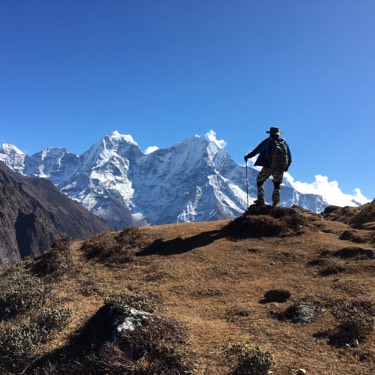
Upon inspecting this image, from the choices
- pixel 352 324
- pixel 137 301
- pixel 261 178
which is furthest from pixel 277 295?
pixel 261 178

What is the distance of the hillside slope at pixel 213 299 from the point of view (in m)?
9.02

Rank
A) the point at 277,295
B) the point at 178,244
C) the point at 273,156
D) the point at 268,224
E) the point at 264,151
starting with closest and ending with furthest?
the point at 277,295
the point at 178,244
the point at 268,224
the point at 273,156
the point at 264,151

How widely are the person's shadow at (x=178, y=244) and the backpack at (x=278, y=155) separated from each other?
5.32m

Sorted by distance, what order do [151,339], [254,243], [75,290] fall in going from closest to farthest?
[151,339], [75,290], [254,243]

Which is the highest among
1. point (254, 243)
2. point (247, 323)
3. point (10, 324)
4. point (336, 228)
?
point (336, 228)

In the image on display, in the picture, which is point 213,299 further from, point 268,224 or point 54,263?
point 268,224

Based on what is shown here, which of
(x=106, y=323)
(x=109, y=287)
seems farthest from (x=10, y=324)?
(x=109, y=287)

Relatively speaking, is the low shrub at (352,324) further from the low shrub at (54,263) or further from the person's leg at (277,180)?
the person's leg at (277,180)

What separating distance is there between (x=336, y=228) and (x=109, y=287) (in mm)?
14740

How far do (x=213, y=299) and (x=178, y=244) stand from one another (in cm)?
685

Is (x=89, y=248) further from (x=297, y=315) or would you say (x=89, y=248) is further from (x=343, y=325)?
(x=343, y=325)

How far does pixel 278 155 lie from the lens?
2378 cm

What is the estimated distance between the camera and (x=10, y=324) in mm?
11383

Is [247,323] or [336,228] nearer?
[247,323]
